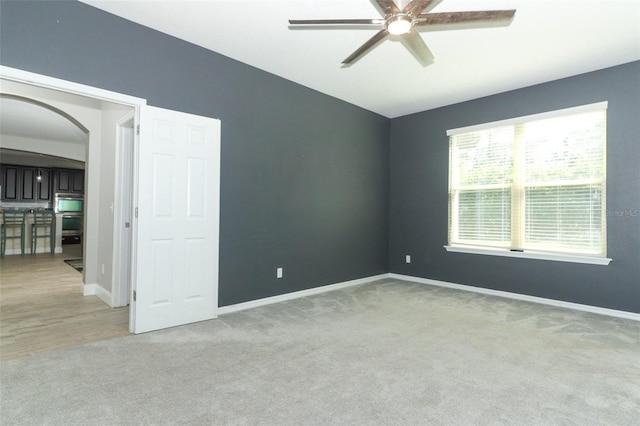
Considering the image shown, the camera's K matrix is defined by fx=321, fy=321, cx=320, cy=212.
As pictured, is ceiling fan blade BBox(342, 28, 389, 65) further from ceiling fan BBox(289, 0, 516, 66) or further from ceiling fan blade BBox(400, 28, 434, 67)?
ceiling fan blade BBox(400, 28, 434, 67)

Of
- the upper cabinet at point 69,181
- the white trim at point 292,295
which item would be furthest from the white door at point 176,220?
the upper cabinet at point 69,181

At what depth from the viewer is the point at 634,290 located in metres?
3.54

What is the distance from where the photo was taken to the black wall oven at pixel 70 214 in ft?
31.4

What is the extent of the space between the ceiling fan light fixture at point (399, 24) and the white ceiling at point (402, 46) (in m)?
0.24

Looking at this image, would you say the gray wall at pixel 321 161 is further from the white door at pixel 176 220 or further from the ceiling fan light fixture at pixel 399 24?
the ceiling fan light fixture at pixel 399 24

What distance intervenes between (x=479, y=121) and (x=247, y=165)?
346 centimetres

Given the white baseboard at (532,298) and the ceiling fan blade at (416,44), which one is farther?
the white baseboard at (532,298)

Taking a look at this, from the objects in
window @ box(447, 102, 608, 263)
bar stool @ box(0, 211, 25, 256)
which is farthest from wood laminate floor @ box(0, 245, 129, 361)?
window @ box(447, 102, 608, 263)

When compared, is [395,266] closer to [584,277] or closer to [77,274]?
[584,277]

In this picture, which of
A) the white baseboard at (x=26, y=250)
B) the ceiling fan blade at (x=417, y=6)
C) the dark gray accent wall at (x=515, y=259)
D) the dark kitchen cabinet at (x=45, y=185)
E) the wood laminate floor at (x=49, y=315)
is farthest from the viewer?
the dark kitchen cabinet at (x=45, y=185)

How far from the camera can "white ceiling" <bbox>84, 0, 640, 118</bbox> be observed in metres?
2.70

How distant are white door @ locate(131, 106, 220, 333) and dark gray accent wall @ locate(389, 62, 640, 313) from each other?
341 cm

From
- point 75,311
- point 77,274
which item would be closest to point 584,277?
point 75,311

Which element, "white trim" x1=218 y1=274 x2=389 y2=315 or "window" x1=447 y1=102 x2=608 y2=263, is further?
"window" x1=447 y1=102 x2=608 y2=263
